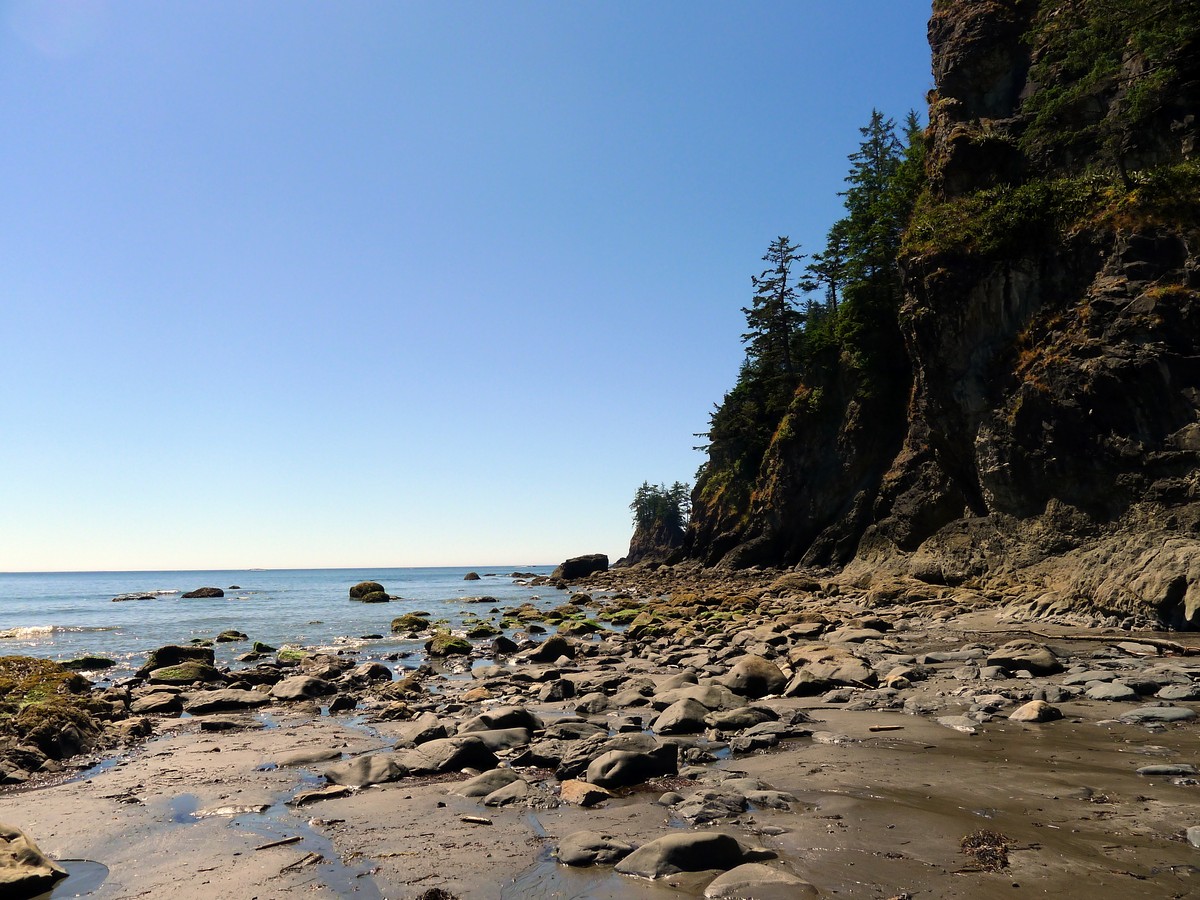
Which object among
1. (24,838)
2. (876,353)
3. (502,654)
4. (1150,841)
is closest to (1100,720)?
(1150,841)

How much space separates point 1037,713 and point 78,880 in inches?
420

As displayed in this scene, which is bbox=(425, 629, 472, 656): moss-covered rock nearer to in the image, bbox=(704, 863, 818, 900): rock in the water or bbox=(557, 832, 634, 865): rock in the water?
bbox=(557, 832, 634, 865): rock in the water

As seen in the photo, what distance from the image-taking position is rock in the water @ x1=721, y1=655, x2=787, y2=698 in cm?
1267

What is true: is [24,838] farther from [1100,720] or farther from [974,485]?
[974,485]

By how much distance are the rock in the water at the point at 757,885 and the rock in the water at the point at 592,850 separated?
0.89 m

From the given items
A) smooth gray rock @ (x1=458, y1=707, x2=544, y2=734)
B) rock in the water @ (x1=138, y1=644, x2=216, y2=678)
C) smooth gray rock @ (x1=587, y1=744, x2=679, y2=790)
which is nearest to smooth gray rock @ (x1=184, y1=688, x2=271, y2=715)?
rock in the water @ (x1=138, y1=644, x2=216, y2=678)

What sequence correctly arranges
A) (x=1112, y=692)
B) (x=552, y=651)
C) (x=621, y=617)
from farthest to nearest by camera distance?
1. (x=621, y=617)
2. (x=552, y=651)
3. (x=1112, y=692)

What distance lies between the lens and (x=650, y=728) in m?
10.6

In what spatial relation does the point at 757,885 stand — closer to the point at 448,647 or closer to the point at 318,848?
Answer: the point at 318,848

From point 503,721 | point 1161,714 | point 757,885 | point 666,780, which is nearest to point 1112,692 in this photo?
point 1161,714

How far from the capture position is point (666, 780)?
7.71 metres

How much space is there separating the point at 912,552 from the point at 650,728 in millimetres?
26501

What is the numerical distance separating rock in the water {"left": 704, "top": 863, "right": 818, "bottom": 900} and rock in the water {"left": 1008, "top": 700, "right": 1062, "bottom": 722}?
6027mm

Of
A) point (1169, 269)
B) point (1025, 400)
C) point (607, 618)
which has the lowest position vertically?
point (607, 618)
